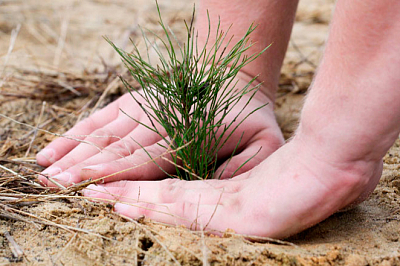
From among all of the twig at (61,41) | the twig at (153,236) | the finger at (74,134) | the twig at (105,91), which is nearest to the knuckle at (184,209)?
the twig at (153,236)

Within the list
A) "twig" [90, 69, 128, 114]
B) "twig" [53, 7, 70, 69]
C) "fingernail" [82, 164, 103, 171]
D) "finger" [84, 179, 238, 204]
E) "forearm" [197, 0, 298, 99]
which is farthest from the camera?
"twig" [53, 7, 70, 69]

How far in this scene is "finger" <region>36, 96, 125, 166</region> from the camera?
129 centimetres

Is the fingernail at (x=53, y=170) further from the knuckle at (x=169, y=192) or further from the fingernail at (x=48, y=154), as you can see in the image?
the knuckle at (x=169, y=192)

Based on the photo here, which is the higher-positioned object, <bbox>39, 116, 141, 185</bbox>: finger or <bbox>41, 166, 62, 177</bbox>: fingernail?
<bbox>39, 116, 141, 185</bbox>: finger

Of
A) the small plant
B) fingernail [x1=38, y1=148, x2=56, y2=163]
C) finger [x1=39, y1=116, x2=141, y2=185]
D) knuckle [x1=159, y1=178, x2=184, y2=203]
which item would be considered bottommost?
fingernail [x1=38, y1=148, x2=56, y2=163]

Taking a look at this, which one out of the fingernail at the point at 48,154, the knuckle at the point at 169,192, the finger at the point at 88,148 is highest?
the knuckle at the point at 169,192

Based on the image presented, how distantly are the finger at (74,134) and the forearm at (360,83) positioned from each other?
70cm

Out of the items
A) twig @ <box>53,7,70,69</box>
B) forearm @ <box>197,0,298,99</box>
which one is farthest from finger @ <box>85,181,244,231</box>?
twig @ <box>53,7,70,69</box>

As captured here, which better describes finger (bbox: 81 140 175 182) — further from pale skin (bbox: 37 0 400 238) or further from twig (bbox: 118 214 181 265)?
twig (bbox: 118 214 181 265)

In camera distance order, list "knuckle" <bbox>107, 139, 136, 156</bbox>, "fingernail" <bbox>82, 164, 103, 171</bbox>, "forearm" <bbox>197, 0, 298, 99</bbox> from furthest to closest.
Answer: "forearm" <bbox>197, 0, 298, 99</bbox> → "knuckle" <bbox>107, 139, 136, 156</bbox> → "fingernail" <bbox>82, 164, 103, 171</bbox>

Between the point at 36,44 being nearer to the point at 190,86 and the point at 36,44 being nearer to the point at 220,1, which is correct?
the point at 220,1

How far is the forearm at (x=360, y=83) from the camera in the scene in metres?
0.79

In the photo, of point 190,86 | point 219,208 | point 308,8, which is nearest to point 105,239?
point 219,208

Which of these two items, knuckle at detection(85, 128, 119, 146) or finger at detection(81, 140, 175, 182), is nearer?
finger at detection(81, 140, 175, 182)
